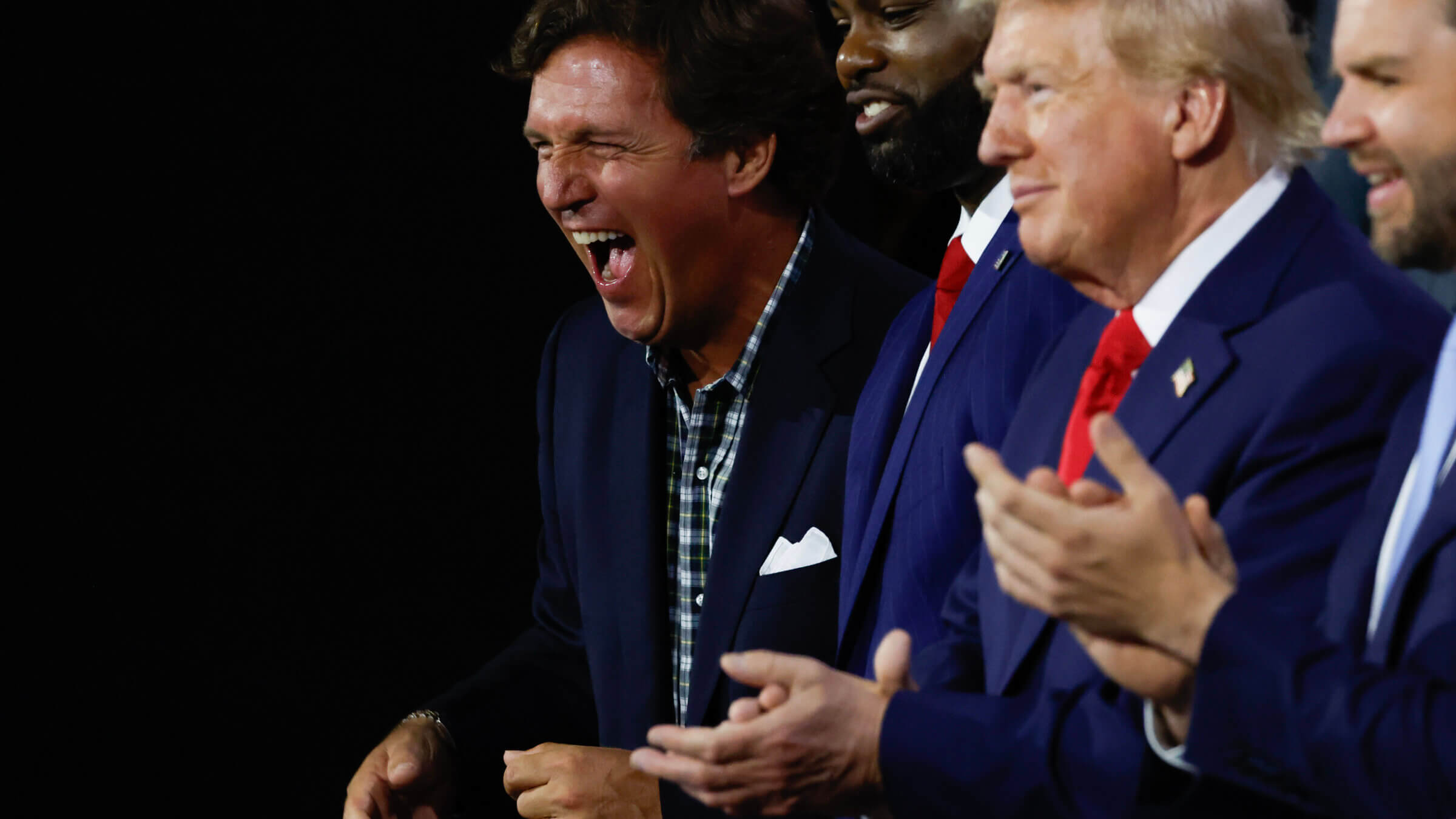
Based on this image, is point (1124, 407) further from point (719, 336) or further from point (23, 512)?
point (23, 512)

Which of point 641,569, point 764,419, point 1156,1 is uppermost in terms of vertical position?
point 1156,1

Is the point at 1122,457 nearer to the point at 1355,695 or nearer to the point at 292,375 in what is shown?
the point at 1355,695

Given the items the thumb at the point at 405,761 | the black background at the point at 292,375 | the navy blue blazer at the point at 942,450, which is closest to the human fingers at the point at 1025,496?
the navy blue blazer at the point at 942,450

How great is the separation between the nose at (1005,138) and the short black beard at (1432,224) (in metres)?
0.38

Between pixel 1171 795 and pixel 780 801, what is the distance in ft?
1.17

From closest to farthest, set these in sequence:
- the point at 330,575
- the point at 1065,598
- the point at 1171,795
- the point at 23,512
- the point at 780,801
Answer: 1. the point at 1065,598
2. the point at 1171,795
3. the point at 780,801
4. the point at 23,512
5. the point at 330,575

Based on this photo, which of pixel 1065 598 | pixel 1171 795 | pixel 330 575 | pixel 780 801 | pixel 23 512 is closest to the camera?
pixel 1065 598

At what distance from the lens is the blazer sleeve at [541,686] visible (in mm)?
2525

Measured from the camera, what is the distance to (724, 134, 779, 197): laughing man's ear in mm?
2412

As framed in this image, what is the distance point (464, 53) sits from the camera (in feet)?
10.6

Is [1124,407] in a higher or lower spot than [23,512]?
higher

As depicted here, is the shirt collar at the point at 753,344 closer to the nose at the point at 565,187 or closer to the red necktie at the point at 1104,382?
the nose at the point at 565,187

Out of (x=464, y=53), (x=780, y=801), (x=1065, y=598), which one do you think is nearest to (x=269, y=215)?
(x=464, y=53)

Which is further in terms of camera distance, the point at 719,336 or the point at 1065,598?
the point at 719,336
